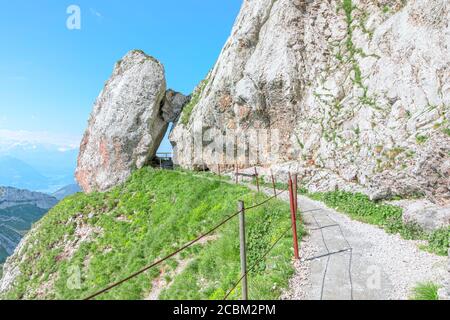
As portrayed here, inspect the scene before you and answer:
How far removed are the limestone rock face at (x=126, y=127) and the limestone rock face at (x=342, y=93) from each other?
4.45 metres

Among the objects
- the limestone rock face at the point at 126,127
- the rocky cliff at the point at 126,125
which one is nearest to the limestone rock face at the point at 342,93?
the rocky cliff at the point at 126,125

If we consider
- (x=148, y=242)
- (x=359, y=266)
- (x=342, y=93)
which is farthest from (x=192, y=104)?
(x=359, y=266)

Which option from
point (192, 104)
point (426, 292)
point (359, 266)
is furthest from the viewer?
point (192, 104)

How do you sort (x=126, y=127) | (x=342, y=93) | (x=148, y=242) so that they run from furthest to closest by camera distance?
1. (x=126, y=127)
2. (x=342, y=93)
3. (x=148, y=242)

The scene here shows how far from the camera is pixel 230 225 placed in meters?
14.4

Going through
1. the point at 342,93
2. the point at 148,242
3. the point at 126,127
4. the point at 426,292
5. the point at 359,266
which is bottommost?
the point at 148,242

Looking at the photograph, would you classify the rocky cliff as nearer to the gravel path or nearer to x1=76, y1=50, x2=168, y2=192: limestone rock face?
x1=76, y1=50, x2=168, y2=192: limestone rock face

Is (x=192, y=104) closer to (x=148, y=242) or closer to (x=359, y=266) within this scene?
(x=148, y=242)

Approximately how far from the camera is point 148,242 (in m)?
19.1

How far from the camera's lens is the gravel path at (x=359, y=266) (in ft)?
24.2

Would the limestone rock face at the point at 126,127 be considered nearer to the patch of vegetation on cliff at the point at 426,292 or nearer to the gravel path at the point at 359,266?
the gravel path at the point at 359,266

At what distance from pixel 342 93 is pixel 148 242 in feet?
65.0

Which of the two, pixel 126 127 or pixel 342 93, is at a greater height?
pixel 342 93

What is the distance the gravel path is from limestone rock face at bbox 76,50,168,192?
88.2ft
